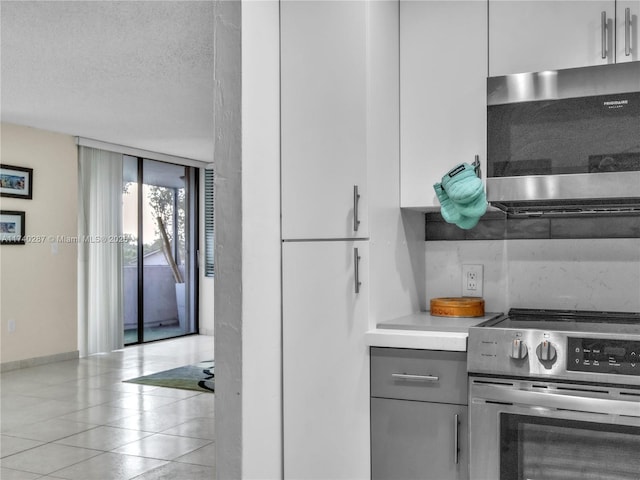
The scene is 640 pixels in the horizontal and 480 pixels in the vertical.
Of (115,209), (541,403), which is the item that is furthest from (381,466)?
(115,209)

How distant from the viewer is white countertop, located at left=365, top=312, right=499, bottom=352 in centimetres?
204

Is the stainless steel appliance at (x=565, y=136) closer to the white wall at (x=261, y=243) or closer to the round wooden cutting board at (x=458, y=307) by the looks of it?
the round wooden cutting board at (x=458, y=307)

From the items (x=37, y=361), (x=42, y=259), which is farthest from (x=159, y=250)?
(x=37, y=361)

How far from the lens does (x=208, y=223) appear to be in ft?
29.0

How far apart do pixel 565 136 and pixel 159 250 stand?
22.9 feet

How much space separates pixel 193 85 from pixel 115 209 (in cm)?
303

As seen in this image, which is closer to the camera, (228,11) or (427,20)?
(228,11)

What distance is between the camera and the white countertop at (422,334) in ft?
6.70

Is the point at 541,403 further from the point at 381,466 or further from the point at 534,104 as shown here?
the point at 534,104

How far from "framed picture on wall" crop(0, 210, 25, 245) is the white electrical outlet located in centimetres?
513

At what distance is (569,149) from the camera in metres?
2.09

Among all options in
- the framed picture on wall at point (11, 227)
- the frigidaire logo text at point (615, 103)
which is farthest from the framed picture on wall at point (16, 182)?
the frigidaire logo text at point (615, 103)

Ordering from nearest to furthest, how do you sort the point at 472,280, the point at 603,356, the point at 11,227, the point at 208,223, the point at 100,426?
the point at 603,356, the point at 472,280, the point at 100,426, the point at 11,227, the point at 208,223

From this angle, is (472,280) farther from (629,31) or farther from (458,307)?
(629,31)
